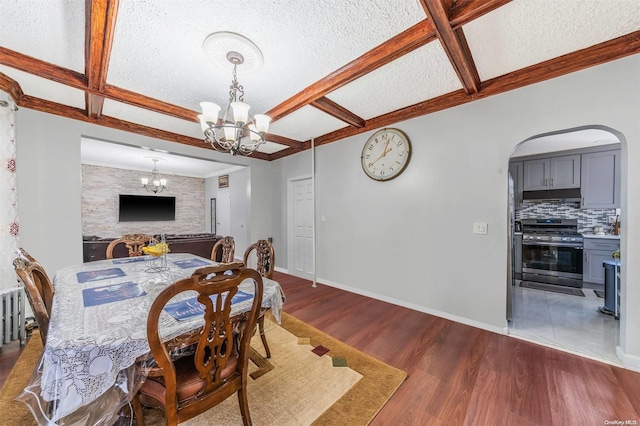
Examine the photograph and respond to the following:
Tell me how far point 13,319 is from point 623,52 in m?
5.63

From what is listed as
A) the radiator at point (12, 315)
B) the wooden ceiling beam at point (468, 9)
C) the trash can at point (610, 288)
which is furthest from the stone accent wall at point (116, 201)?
the trash can at point (610, 288)

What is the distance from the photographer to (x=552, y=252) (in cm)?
396

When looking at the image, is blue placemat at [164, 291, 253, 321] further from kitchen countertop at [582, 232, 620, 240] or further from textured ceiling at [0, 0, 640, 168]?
kitchen countertop at [582, 232, 620, 240]

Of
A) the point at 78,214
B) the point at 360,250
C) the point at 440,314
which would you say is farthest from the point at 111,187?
the point at 440,314

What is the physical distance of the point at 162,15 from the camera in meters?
1.50

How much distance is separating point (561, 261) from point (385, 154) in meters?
Answer: 3.55

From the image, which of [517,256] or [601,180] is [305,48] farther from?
[601,180]

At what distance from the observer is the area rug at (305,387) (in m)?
1.41

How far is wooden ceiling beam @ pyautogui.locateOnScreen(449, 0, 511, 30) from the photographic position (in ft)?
4.47

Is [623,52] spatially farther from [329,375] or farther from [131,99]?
[131,99]

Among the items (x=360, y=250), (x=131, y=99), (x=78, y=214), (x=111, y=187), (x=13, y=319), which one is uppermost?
(x=131, y=99)

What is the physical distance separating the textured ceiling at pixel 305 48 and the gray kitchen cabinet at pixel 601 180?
114 inches

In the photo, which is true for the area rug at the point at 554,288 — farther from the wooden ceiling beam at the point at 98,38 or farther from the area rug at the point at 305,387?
the wooden ceiling beam at the point at 98,38

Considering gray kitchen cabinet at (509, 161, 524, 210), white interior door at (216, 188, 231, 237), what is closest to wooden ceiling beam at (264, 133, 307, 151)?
white interior door at (216, 188, 231, 237)
